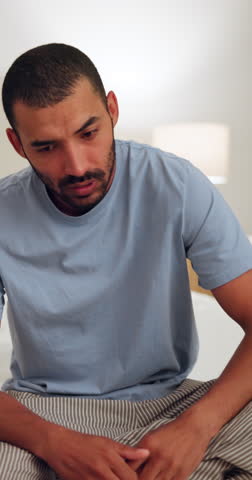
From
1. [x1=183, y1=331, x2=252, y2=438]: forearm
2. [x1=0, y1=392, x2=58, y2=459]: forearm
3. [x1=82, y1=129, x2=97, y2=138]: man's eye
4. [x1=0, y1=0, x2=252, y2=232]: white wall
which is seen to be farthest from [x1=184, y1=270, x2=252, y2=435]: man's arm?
[x1=0, y1=0, x2=252, y2=232]: white wall

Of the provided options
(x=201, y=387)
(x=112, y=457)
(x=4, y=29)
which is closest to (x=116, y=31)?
(x=4, y=29)

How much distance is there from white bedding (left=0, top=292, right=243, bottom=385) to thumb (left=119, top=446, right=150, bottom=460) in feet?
2.04

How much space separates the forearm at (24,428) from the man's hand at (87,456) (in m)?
0.01

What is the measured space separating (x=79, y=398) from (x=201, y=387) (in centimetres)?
22

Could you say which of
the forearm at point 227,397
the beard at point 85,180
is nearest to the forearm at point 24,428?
the forearm at point 227,397

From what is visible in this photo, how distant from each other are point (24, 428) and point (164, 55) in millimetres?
2248

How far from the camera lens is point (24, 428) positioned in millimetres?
934

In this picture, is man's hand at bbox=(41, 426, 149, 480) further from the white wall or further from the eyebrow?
the white wall

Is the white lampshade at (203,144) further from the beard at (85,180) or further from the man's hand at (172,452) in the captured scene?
the man's hand at (172,452)

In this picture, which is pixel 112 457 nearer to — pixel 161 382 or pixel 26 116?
pixel 161 382

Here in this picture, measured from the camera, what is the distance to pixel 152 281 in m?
1.08

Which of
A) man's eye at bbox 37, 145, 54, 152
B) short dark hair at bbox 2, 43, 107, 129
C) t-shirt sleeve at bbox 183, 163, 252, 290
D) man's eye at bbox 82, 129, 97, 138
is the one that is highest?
short dark hair at bbox 2, 43, 107, 129

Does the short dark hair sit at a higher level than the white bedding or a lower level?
higher

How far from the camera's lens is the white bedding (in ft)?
5.06
